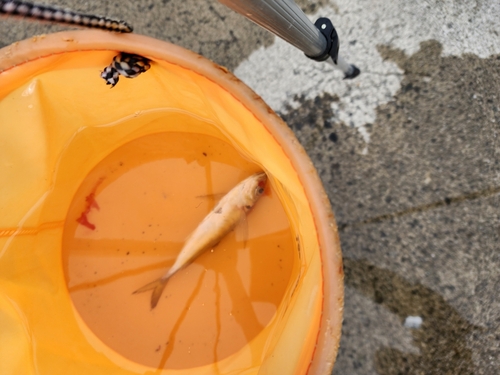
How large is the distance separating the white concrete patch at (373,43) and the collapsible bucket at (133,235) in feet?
1.42

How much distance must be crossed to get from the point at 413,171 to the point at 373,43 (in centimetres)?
60

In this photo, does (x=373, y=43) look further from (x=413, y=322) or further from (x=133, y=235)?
(x=133, y=235)

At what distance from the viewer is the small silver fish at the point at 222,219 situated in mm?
1768

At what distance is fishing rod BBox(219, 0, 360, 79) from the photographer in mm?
701

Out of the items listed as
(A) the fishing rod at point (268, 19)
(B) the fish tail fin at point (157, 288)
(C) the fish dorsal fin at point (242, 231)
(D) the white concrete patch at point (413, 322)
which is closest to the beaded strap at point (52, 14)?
(A) the fishing rod at point (268, 19)

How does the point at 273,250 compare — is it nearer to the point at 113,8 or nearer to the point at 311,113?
the point at 311,113

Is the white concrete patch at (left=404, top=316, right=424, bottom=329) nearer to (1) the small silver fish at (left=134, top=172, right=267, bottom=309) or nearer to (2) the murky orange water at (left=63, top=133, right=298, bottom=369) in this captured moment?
(2) the murky orange water at (left=63, top=133, right=298, bottom=369)

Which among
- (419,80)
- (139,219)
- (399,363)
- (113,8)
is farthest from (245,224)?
(113,8)

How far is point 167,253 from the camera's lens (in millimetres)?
1953

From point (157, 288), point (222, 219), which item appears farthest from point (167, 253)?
point (222, 219)

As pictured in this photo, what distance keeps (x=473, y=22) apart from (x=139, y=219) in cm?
183

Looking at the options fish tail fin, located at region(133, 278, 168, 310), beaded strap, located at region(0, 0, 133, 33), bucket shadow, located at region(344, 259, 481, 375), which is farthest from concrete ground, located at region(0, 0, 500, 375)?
beaded strap, located at region(0, 0, 133, 33)

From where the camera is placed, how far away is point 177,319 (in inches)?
74.6

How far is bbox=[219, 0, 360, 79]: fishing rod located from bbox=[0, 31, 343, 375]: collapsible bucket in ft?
1.14
